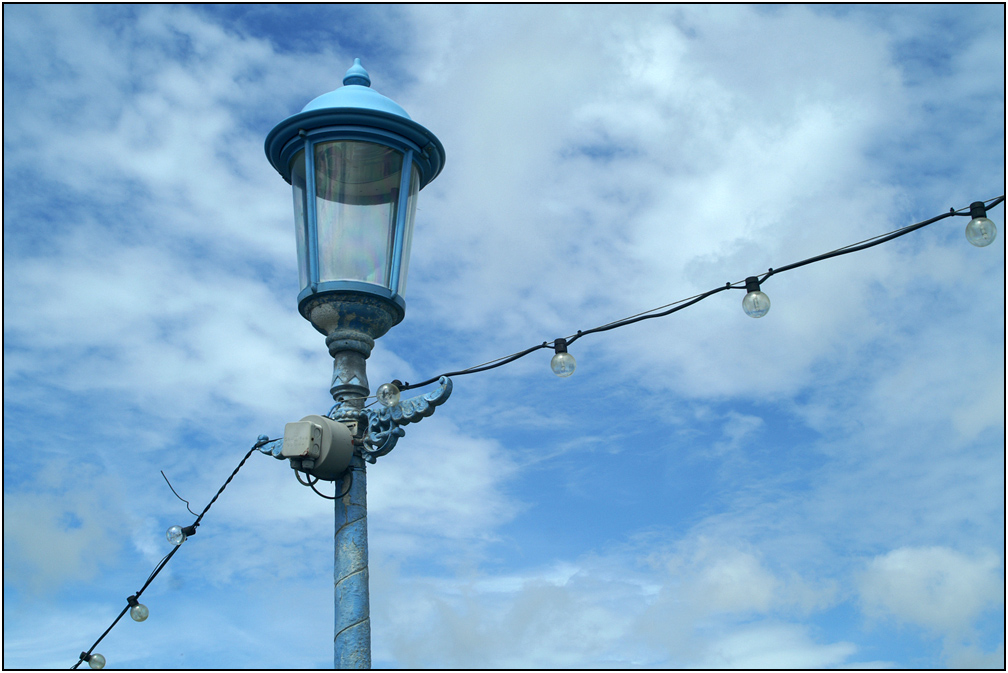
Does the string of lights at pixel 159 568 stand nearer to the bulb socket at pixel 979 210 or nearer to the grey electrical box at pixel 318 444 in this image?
the grey electrical box at pixel 318 444

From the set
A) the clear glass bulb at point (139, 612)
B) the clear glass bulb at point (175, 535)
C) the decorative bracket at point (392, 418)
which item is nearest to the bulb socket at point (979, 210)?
the decorative bracket at point (392, 418)

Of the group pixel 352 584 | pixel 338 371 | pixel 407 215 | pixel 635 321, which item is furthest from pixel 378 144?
pixel 352 584

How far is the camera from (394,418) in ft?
18.1

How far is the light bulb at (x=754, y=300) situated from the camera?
4777 mm

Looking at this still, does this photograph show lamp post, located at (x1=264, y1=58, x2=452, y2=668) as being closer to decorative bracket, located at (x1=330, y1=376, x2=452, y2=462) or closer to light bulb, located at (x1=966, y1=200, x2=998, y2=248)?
decorative bracket, located at (x1=330, y1=376, x2=452, y2=462)

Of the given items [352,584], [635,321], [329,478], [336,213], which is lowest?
[352,584]

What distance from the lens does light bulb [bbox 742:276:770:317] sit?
478cm

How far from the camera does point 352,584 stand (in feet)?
17.7

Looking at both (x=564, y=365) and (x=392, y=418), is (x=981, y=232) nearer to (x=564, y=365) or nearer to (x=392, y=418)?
(x=564, y=365)

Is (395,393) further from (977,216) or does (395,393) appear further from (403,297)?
(977,216)

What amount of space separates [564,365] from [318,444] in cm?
145

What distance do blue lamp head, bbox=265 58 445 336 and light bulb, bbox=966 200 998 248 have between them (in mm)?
3146

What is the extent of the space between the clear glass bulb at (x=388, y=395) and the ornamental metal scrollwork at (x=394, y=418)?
0.31 feet

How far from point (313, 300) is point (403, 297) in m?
0.55
